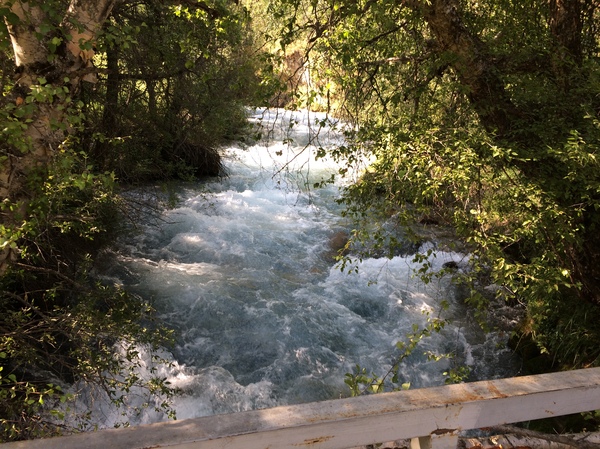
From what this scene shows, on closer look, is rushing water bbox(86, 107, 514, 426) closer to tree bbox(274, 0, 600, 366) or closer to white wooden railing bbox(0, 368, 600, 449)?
tree bbox(274, 0, 600, 366)

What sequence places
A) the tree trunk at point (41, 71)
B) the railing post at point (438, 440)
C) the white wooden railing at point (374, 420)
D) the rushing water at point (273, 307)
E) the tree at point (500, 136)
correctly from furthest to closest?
the rushing water at point (273, 307)
the tree at point (500, 136)
the tree trunk at point (41, 71)
the railing post at point (438, 440)
the white wooden railing at point (374, 420)

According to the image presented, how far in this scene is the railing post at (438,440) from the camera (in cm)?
171

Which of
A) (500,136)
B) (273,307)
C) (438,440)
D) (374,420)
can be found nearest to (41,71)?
(374,420)

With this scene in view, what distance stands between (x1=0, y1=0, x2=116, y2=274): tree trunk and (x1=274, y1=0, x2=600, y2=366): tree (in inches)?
71.8

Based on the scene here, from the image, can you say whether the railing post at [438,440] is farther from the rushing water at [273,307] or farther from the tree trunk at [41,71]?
the rushing water at [273,307]

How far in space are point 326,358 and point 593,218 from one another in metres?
3.89

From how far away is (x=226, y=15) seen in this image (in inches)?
189

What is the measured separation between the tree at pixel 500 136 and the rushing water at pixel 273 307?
1.05 m

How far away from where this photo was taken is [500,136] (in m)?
5.00

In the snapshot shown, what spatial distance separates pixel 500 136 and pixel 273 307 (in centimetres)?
461

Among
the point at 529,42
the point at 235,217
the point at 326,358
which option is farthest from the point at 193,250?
the point at 529,42

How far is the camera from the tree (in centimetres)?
410

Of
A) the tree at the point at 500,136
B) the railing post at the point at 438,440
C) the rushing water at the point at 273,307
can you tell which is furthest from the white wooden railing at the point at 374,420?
the rushing water at the point at 273,307

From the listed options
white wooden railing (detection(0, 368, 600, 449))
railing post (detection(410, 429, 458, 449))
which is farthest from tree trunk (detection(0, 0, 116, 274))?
railing post (detection(410, 429, 458, 449))
